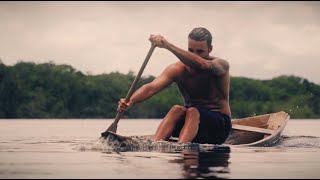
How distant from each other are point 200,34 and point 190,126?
4.31 ft

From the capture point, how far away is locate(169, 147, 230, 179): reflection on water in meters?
8.09

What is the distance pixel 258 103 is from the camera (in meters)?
89.2

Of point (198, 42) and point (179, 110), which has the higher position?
point (198, 42)

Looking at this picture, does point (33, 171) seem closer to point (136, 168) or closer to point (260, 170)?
point (136, 168)

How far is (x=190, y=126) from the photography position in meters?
11.7

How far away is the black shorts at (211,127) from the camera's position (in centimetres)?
1190

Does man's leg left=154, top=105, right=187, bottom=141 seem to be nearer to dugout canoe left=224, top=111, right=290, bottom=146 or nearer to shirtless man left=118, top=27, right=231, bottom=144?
shirtless man left=118, top=27, right=231, bottom=144

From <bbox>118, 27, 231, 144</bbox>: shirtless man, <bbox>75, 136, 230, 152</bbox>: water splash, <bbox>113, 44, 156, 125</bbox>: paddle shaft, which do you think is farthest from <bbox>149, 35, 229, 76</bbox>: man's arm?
<bbox>75, 136, 230, 152</bbox>: water splash

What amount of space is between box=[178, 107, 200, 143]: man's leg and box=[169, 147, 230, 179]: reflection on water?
13.3 inches

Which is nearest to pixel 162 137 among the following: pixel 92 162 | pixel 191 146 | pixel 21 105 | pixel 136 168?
pixel 191 146

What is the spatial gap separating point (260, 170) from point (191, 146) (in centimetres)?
309

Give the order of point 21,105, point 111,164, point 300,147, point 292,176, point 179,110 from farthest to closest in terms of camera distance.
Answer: point 21,105
point 300,147
point 179,110
point 111,164
point 292,176

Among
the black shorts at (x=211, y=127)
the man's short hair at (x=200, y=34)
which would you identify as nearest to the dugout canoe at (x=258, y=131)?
the black shorts at (x=211, y=127)

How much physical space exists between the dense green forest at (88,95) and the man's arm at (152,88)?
234ft
